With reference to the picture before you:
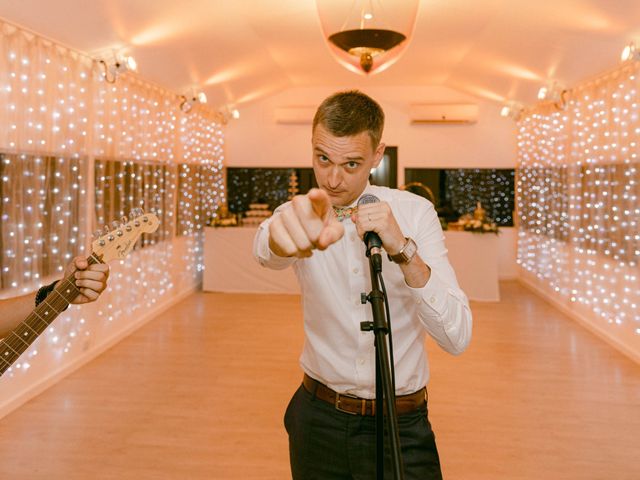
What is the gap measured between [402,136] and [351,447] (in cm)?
800

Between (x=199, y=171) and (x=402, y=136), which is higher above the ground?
(x=402, y=136)

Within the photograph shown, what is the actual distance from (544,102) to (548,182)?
3.27 ft

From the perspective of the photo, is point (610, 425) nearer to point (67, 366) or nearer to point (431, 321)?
point (431, 321)

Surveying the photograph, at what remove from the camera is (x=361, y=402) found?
1475 millimetres

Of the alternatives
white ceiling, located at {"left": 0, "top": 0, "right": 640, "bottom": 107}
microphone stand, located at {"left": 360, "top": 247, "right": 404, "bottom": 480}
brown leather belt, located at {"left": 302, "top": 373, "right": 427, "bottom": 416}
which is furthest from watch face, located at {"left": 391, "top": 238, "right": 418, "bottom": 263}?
white ceiling, located at {"left": 0, "top": 0, "right": 640, "bottom": 107}

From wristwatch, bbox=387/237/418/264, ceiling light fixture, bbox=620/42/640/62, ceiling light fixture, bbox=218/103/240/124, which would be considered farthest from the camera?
ceiling light fixture, bbox=218/103/240/124

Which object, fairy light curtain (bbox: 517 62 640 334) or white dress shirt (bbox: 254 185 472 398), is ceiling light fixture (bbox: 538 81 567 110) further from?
white dress shirt (bbox: 254 185 472 398)

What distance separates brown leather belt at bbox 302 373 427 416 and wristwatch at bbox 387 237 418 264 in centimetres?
44

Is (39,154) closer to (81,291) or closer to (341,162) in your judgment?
(81,291)

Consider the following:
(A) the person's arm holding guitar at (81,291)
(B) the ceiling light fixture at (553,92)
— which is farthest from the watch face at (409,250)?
(B) the ceiling light fixture at (553,92)

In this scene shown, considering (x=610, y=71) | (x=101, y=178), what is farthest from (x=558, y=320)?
(x=101, y=178)

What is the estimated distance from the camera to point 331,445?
4.86ft

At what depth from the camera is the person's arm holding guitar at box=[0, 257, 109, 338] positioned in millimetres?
1814

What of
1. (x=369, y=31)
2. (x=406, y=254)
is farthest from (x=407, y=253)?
(x=369, y=31)
